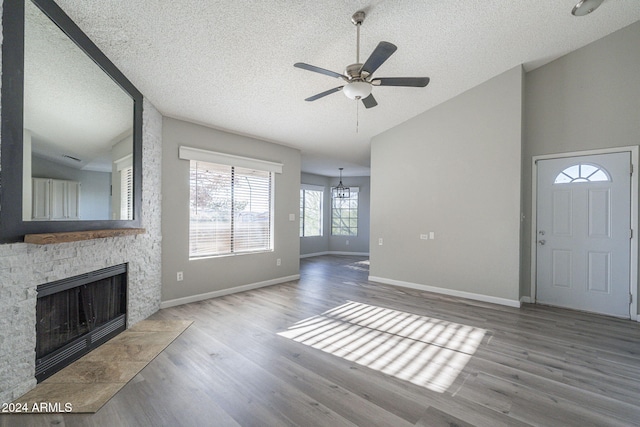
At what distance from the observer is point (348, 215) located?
9586mm

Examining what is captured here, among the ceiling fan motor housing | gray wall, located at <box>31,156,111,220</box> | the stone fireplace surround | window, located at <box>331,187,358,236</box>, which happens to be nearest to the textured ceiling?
the ceiling fan motor housing

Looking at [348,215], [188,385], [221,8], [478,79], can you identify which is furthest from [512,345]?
[348,215]

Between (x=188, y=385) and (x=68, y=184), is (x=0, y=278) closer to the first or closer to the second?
(x=68, y=184)

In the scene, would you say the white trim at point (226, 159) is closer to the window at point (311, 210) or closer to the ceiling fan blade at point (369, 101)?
the ceiling fan blade at point (369, 101)

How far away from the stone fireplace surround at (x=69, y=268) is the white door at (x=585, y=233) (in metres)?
5.72

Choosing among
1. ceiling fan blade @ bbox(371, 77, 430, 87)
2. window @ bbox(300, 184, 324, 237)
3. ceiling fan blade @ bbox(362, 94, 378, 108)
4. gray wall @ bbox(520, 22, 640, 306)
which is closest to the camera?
ceiling fan blade @ bbox(371, 77, 430, 87)

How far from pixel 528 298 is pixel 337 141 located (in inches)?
168

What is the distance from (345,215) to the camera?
9.61 m

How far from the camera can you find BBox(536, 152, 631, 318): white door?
3586 mm

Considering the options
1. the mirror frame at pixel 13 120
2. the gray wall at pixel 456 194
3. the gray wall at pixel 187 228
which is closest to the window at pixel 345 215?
the gray wall at pixel 456 194

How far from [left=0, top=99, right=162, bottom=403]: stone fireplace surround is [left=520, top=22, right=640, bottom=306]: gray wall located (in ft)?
18.0

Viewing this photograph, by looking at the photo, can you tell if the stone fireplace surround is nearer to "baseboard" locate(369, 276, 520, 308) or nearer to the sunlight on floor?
the sunlight on floor

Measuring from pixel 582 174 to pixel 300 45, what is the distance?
4344 mm

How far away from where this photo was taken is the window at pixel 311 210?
29.3 feet
